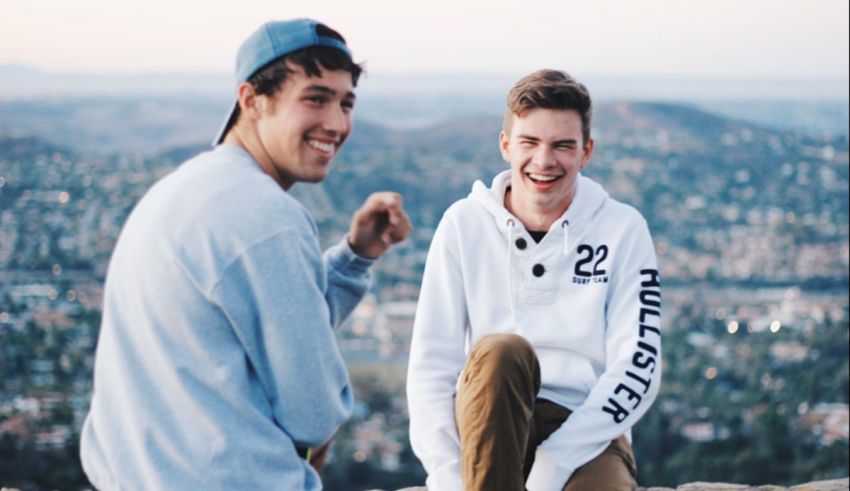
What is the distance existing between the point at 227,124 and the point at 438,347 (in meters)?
0.83

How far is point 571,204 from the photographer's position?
2.52m

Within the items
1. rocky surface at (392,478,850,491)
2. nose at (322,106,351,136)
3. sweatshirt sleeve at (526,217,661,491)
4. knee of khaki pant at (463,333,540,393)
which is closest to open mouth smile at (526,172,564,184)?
sweatshirt sleeve at (526,217,661,491)

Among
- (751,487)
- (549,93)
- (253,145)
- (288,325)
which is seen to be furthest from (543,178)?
(751,487)

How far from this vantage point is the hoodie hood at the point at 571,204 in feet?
8.16

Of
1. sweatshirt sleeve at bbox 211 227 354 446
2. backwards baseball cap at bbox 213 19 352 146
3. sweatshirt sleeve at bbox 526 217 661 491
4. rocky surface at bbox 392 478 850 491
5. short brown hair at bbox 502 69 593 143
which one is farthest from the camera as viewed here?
rocky surface at bbox 392 478 850 491

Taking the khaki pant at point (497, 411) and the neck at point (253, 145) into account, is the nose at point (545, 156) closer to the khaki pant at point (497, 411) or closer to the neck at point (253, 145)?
the khaki pant at point (497, 411)

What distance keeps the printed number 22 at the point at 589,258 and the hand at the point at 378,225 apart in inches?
22.3

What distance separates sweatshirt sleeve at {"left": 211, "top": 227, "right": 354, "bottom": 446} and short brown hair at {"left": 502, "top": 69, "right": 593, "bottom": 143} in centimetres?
92

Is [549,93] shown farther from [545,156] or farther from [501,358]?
[501,358]

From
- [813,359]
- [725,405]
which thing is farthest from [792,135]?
[725,405]

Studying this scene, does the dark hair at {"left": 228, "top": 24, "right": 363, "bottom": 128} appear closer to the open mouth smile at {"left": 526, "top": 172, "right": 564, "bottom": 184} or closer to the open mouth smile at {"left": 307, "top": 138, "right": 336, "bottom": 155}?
the open mouth smile at {"left": 307, "top": 138, "right": 336, "bottom": 155}

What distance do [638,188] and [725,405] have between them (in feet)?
42.9

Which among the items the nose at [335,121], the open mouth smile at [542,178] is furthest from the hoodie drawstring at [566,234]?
the nose at [335,121]

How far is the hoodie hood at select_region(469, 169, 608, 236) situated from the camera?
2486 millimetres
